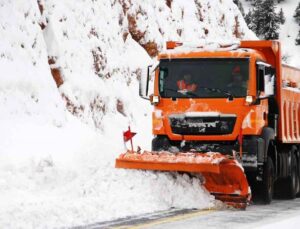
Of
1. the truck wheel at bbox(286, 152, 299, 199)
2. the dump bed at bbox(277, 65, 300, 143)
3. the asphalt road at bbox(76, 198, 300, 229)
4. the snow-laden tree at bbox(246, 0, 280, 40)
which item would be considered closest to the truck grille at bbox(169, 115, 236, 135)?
the asphalt road at bbox(76, 198, 300, 229)

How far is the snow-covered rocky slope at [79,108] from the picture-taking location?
36.6 feet

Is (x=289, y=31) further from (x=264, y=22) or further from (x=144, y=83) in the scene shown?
(x=144, y=83)

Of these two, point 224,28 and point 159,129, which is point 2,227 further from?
point 224,28

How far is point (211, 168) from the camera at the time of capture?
11430mm

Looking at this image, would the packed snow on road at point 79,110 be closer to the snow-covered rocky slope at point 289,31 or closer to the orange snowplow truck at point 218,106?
the orange snowplow truck at point 218,106

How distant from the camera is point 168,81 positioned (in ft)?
44.4

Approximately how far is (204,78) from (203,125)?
898mm

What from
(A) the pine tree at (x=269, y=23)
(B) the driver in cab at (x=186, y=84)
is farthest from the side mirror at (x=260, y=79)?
(A) the pine tree at (x=269, y=23)

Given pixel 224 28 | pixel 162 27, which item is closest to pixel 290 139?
pixel 162 27

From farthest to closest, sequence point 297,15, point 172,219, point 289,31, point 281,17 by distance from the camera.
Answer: point 297,15 < point 289,31 < point 281,17 < point 172,219

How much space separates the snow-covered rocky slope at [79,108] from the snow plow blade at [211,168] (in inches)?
6.8

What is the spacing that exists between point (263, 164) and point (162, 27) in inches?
632

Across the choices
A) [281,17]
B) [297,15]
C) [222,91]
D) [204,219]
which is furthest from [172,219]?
[297,15]

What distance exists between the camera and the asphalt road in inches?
365
